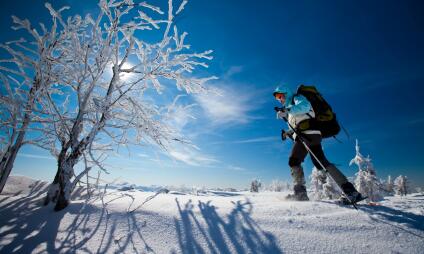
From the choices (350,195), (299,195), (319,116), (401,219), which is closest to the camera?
(401,219)

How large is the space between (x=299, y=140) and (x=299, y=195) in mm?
1072

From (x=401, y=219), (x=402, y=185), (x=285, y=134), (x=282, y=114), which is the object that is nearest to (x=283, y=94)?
(x=282, y=114)

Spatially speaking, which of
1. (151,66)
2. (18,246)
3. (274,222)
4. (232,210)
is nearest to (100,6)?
(151,66)

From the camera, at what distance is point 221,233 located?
2.34 metres

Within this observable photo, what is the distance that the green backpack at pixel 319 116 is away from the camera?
137 inches

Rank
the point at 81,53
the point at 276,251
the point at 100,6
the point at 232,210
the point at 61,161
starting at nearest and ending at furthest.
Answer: the point at 276,251 < the point at 232,210 < the point at 100,6 < the point at 81,53 < the point at 61,161

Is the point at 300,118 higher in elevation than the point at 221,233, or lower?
higher

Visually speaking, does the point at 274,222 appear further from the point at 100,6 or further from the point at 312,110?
the point at 100,6

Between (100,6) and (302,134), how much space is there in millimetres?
4090

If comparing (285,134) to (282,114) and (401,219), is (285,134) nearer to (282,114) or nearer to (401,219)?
(282,114)

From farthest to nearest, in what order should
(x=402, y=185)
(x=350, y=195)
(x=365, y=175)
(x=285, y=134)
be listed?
(x=402, y=185), (x=365, y=175), (x=285, y=134), (x=350, y=195)

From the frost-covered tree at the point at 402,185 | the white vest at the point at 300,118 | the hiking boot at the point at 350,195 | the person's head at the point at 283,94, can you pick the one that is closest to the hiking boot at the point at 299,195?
the hiking boot at the point at 350,195

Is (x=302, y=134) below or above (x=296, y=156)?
above

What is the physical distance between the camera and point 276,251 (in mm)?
1981
